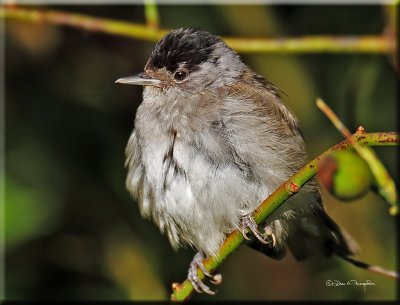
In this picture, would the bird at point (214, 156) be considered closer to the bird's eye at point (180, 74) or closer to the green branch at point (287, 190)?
the bird's eye at point (180, 74)

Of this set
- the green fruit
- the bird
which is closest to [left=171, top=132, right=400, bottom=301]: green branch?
the green fruit

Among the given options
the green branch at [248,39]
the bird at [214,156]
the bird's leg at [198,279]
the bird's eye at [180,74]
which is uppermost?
the green branch at [248,39]

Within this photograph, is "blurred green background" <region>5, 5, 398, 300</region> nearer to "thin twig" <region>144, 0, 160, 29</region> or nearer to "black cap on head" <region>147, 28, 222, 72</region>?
"black cap on head" <region>147, 28, 222, 72</region>

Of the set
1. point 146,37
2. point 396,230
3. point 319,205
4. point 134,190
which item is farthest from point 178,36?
point 396,230

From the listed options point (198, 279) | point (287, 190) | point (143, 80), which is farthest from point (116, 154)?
point (287, 190)

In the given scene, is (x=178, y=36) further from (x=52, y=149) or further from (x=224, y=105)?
(x=52, y=149)

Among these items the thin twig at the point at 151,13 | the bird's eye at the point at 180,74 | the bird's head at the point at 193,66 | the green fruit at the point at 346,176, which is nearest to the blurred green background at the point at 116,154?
the bird's head at the point at 193,66

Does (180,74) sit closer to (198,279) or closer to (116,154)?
(116,154)
